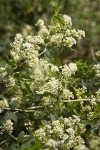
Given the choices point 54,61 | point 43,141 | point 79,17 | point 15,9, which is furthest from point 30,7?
point 43,141

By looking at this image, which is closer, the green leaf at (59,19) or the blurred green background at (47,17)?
the green leaf at (59,19)

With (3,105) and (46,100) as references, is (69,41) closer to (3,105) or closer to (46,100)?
(46,100)

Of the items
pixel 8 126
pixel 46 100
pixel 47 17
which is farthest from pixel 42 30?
pixel 47 17

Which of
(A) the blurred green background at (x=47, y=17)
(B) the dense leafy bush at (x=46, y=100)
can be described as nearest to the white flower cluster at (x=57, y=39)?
(B) the dense leafy bush at (x=46, y=100)

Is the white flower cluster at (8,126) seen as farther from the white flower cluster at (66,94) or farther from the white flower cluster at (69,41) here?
the white flower cluster at (69,41)

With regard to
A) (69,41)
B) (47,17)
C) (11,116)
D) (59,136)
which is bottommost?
(59,136)
